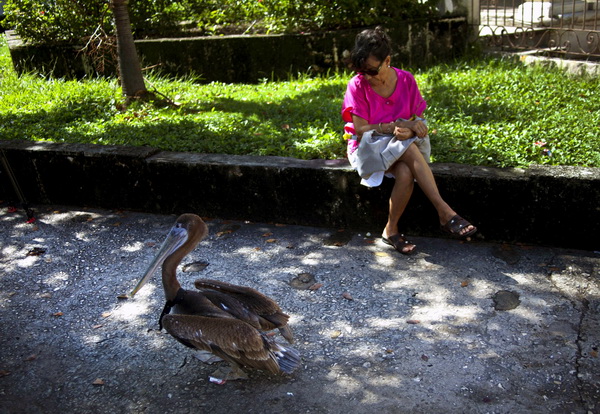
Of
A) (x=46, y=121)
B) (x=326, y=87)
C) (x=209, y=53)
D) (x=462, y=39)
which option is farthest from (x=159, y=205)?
(x=462, y=39)

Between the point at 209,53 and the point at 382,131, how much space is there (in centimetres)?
520

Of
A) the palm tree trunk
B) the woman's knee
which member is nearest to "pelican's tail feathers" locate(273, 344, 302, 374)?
the woman's knee

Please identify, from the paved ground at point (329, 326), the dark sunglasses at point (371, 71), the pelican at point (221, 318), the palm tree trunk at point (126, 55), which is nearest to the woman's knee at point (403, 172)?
the paved ground at point (329, 326)

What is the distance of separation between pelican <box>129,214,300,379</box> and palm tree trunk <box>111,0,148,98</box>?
4.69 metres

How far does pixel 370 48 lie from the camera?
14.7 ft

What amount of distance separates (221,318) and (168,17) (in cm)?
768

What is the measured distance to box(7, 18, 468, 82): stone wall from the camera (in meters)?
8.37

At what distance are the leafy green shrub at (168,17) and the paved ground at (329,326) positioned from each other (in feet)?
14.8

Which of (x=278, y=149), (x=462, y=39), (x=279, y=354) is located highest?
(x=462, y=39)

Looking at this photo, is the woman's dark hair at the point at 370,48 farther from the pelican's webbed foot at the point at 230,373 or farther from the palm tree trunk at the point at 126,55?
the palm tree trunk at the point at 126,55

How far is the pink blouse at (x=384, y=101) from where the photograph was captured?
474cm

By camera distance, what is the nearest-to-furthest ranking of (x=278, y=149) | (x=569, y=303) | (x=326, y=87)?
(x=569, y=303) → (x=278, y=149) → (x=326, y=87)

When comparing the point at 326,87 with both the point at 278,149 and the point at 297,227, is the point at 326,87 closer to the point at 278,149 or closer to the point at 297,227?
the point at 278,149

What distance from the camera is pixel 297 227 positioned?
17.3 feet
